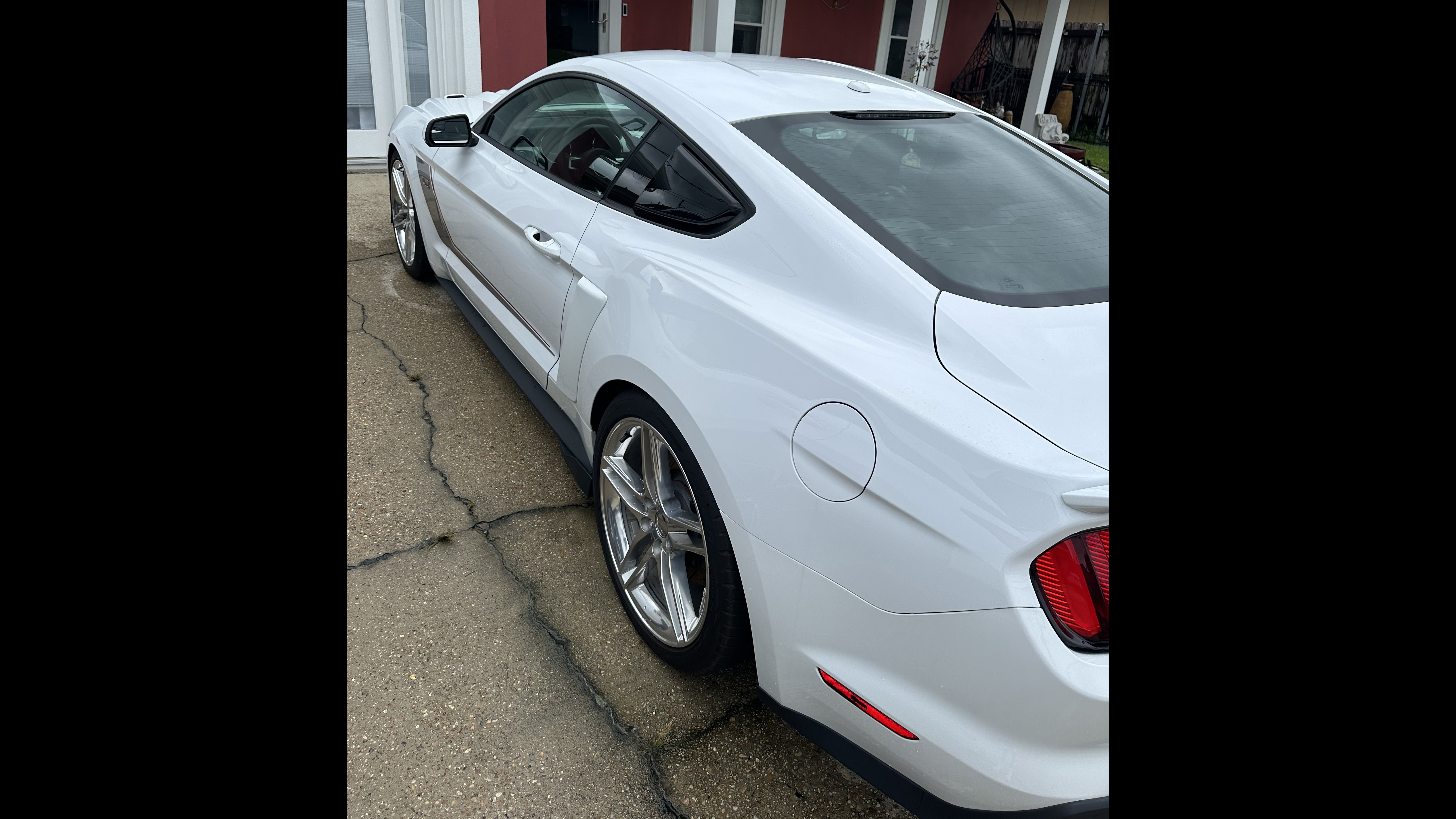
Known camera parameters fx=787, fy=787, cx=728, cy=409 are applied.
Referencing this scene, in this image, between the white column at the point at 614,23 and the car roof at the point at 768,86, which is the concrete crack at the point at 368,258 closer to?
the car roof at the point at 768,86

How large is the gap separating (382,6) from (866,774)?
777 cm

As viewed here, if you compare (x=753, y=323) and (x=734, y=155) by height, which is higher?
(x=734, y=155)

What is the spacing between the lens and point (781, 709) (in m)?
1.67

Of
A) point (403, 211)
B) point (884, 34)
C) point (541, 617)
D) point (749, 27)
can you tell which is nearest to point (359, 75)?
point (403, 211)

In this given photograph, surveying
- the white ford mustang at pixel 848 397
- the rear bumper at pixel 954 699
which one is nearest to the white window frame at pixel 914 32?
the white ford mustang at pixel 848 397

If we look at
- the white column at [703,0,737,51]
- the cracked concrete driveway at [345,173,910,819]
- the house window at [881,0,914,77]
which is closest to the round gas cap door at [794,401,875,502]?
the cracked concrete driveway at [345,173,910,819]

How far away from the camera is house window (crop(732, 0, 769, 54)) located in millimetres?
11156

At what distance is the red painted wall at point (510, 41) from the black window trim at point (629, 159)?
4587 millimetres

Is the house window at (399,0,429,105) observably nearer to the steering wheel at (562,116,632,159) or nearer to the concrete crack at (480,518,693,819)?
the steering wheel at (562,116,632,159)

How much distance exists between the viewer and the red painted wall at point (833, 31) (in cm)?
1141

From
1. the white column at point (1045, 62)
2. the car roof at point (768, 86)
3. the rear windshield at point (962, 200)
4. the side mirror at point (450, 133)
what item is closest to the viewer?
the rear windshield at point (962, 200)

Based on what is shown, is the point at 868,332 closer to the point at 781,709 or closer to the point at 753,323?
the point at 753,323

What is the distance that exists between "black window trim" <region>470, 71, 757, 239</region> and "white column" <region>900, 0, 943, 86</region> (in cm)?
1003

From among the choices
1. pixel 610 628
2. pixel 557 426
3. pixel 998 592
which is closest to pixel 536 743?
pixel 610 628
